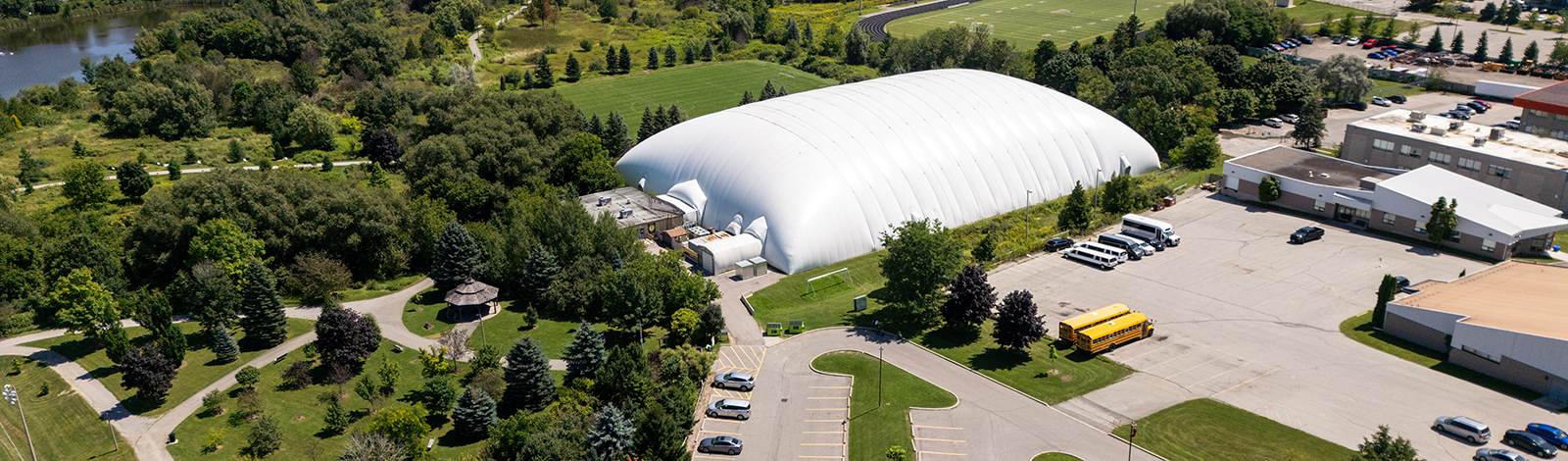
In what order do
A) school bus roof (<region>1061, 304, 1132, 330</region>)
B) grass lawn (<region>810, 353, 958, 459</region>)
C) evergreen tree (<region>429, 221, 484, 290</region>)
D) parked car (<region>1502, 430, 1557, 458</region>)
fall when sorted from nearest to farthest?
parked car (<region>1502, 430, 1557, 458</region>)
grass lawn (<region>810, 353, 958, 459</region>)
school bus roof (<region>1061, 304, 1132, 330</region>)
evergreen tree (<region>429, 221, 484, 290</region>)

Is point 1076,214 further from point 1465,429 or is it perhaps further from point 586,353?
point 586,353

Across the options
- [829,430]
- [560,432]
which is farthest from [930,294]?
[560,432]

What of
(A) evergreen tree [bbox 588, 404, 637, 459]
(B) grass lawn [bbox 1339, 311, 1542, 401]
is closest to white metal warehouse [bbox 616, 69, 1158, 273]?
(A) evergreen tree [bbox 588, 404, 637, 459]

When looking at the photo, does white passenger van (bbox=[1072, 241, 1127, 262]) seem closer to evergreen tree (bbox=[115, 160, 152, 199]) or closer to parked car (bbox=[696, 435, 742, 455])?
parked car (bbox=[696, 435, 742, 455])

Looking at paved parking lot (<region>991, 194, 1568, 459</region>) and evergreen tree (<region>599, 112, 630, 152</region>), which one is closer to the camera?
paved parking lot (<region>991, 194, 1568, 459</region>)

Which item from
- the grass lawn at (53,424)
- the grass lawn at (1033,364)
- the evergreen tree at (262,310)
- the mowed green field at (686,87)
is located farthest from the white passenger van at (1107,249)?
the grass lawn at (53,424)

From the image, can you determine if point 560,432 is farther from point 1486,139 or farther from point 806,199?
point 1486,139

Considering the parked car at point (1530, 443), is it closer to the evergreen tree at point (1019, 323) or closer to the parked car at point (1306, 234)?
the evergreen tree at point (1019, 323)
